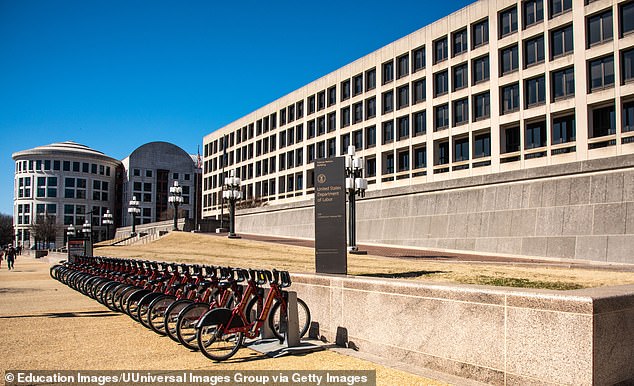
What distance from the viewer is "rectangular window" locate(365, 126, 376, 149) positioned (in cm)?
5119

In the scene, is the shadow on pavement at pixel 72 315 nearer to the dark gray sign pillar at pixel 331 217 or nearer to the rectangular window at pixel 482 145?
the dark gray sign pillar at pixel 331 217

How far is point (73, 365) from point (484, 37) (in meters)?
38.7

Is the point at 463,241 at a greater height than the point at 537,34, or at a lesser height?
lesser

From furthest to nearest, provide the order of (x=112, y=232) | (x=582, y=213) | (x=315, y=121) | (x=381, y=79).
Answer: (x=112, y=232) → (x=315, y=121) → (x=381, y=79) → (x=582, y=213)

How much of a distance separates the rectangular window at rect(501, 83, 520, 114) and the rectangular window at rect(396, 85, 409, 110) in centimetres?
1059

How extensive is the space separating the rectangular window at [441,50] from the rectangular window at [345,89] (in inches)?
500

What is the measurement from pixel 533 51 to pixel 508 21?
3.64m

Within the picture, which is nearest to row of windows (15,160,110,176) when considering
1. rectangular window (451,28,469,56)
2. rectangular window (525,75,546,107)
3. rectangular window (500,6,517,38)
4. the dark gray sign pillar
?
rectangular window (451,28,469,56)

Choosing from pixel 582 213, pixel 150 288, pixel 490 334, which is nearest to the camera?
pixel 490 334

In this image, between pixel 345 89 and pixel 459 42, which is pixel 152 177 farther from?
pixel 459 42

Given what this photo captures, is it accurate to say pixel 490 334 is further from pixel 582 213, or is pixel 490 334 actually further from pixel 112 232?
pixel 112 232

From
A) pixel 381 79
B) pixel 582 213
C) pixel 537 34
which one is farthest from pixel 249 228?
pixel 582 213

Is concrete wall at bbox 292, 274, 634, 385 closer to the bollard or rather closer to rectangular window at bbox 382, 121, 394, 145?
the bollard

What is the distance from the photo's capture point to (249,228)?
204 feet
